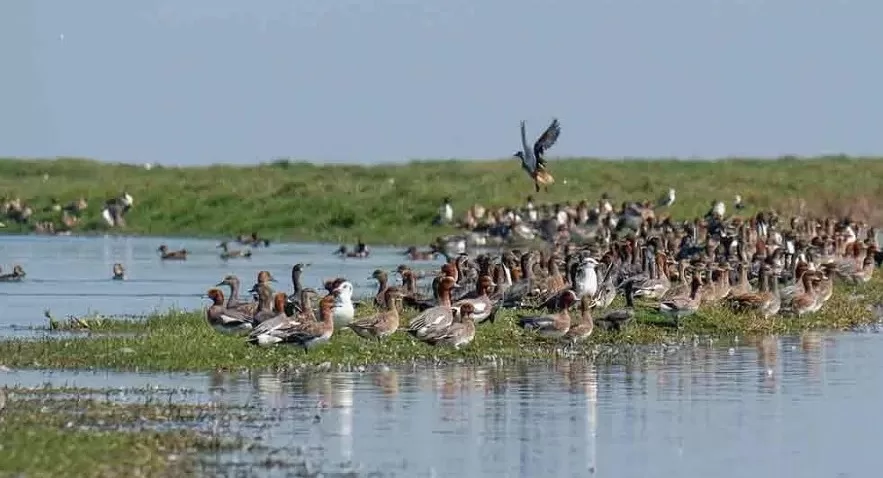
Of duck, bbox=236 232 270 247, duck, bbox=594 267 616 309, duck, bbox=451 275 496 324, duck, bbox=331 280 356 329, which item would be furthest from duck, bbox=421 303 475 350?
duck, bbox=236 232 270 247

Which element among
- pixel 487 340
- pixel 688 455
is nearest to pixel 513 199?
pixel 487 340

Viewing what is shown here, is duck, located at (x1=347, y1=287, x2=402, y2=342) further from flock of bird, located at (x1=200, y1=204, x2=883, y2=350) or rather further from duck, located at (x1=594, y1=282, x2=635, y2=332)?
duck, located at (x1=594, y1=282, x2=635, y2=332)

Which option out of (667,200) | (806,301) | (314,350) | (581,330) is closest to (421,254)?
(667,200)

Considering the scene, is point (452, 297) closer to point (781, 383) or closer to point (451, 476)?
point (781, 383)

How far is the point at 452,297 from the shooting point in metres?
26.5

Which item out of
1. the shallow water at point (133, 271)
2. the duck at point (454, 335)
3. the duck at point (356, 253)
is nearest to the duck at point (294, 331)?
the duck at point (454, 335)

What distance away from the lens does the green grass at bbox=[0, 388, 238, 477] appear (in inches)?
547

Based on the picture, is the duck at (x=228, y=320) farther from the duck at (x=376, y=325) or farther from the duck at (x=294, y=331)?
the duck at (x=294, y=331)

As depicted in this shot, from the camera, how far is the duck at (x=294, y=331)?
2119cm

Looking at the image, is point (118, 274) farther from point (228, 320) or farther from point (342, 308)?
point (228, 320)

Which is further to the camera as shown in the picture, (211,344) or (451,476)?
(211,344)

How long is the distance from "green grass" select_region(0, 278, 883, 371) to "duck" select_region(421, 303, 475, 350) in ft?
0.44

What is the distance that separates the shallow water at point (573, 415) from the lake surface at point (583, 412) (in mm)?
24

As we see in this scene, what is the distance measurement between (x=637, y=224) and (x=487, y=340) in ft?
92.3
